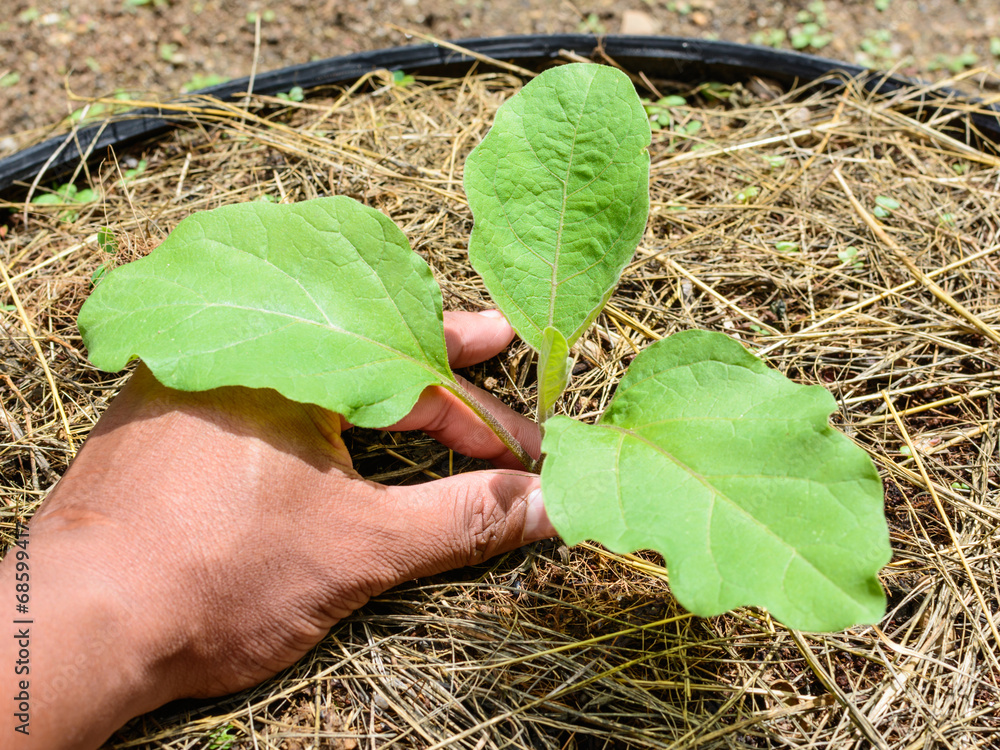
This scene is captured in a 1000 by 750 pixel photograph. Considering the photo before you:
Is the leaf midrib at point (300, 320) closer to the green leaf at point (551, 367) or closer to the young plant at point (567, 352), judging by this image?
the young plant at point (567, 352)

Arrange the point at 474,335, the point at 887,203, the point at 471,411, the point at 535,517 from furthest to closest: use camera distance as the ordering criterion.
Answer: the point at 887,203 → the point at 474,335 → the point at 471,411 → the point at 535,517

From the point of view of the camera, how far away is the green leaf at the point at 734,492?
1.26 m

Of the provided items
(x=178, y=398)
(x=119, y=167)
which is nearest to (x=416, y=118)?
(x=119, y=167)

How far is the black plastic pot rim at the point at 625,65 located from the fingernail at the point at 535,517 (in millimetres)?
2063

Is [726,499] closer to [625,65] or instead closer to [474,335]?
[474,335]

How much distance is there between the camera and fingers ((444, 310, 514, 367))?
6.52ft

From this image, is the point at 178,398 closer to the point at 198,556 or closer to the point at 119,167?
the point at 198,556

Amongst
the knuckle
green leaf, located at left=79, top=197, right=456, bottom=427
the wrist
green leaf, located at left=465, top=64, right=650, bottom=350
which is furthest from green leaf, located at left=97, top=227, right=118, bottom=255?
the knuckle

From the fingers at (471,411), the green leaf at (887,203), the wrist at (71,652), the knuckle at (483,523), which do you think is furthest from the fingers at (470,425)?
the green leaf at (887,203)

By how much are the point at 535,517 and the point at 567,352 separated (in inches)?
17.8

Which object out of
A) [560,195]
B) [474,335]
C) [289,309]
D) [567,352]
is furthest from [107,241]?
[567,352]

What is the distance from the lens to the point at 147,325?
157cm

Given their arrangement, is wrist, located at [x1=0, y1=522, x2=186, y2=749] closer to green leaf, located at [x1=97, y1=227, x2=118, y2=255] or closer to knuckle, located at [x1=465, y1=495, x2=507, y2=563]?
knuckle, located at [x1=465, y1=495, x2=507, y2=563]

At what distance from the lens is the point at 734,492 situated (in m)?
1.37
